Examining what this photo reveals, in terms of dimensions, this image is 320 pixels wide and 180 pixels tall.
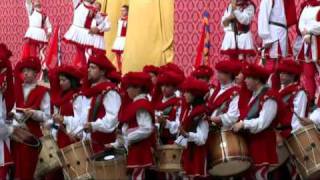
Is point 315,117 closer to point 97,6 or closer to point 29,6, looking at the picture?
point 97,6

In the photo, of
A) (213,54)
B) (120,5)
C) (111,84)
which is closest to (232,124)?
(111,84)

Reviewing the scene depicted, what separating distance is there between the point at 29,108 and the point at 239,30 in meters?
5.53

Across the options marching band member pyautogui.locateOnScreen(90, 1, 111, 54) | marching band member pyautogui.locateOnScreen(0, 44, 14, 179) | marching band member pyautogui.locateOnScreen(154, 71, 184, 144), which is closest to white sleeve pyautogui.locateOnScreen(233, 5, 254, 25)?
marching band member pyautogui.locateOnScreen(90, 1, 111, 54)

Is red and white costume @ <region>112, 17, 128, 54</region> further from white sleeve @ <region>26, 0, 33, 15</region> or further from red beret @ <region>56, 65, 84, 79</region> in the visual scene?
red beret @ <region>56, 65, 84, 79</region>

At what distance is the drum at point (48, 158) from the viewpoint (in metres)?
11.6

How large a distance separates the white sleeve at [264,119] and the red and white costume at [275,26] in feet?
16.2

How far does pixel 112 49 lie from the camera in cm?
2081

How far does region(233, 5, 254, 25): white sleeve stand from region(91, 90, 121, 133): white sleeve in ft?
17.7

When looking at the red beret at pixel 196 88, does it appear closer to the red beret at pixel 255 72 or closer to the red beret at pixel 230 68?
the red beret at pixel 255 72

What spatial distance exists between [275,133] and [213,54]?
768 centimetres

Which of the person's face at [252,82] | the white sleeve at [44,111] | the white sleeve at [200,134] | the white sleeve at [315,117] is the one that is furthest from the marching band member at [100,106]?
the white sleeve at [315,117]

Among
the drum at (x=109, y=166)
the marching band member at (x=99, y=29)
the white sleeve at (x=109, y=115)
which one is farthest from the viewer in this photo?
Result: the marching band member at (x=99, y=29)

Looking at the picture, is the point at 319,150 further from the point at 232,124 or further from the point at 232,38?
the point at 232,38

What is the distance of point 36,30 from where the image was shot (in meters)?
22.8
